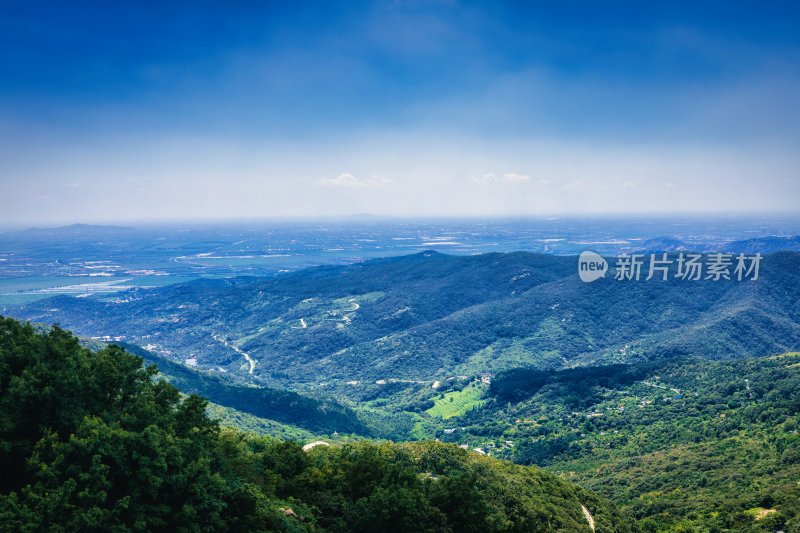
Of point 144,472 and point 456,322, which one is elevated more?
point 144,472

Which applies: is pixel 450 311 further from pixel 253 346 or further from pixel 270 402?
pixel 270 402

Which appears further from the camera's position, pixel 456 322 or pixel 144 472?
pixel 456 322

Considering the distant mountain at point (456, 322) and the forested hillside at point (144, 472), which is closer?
the forested hillside at point (144, 472)

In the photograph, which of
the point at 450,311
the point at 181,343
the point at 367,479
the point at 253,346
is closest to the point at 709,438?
the point at 367,479

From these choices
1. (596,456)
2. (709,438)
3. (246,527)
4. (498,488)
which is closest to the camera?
(246,527)

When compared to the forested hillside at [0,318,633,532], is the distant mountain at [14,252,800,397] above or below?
below

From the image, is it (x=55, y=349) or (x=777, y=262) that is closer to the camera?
(x=55, y=349)

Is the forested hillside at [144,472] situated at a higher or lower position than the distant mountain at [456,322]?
higher

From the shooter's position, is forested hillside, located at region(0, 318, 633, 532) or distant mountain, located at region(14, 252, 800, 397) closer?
forested hillside, located at region(0, 318, 633, 532)
